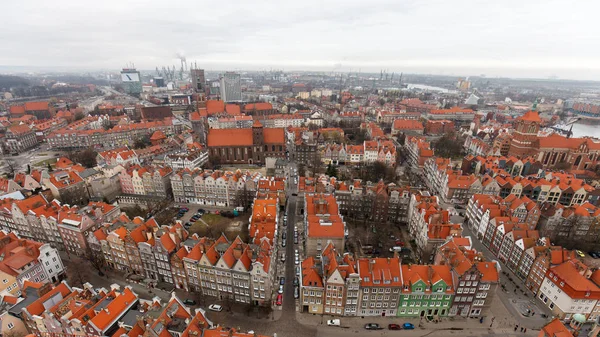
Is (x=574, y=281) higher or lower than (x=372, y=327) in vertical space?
higher

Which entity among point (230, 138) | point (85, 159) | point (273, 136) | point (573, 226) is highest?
point (273, 136)

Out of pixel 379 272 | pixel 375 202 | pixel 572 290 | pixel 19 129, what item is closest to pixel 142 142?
pixel 19 129

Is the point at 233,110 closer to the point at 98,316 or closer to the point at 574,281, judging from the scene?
the point at 98,316

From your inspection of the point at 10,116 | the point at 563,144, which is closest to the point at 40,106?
the point at 10,116

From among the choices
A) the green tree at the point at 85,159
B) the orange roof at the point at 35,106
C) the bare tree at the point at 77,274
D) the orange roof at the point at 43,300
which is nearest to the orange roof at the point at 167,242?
the orange roof at the point at 43,300

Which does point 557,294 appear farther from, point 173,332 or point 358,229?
point 173,332

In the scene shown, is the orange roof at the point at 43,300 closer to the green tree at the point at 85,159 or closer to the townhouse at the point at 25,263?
the townhouse at the point at 25,263
